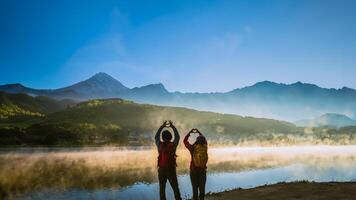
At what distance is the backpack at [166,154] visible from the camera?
19391 mm

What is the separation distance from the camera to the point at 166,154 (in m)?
19.5

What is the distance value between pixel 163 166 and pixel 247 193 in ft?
39.9

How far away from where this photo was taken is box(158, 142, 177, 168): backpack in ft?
63.6

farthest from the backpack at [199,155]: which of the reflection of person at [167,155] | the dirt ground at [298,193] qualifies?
the dirt ground at [298,193]

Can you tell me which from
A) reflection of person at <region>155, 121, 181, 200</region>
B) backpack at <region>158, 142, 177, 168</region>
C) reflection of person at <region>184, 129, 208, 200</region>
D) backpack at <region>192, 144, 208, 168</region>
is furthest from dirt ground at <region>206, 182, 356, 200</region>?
backpack at <region>158, 142, 177, 168</region>

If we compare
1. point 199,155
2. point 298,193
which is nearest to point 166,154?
point 199,155

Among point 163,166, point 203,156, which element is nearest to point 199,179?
point 203,156

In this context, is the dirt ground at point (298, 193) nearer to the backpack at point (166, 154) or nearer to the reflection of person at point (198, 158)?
the reflection of person at point (198, 158)

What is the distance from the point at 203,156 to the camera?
21375 mm

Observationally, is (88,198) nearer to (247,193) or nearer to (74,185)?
(74,185)

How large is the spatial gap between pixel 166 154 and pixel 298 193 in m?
12.3

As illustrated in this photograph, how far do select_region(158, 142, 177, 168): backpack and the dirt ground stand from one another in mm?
9632

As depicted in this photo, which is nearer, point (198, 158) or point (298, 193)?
point (198, 158)

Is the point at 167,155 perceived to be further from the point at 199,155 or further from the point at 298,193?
the point at 298,193
